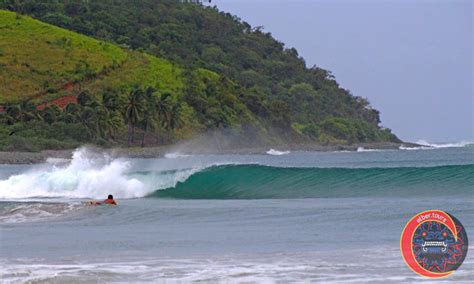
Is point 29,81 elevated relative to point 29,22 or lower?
lower

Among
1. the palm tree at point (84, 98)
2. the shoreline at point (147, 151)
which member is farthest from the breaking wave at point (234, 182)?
the palm tree at point (84, 98)

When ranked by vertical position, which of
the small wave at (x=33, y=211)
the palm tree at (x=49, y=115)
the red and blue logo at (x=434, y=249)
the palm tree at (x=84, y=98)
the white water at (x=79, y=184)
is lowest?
Result: the red and blue logo at (x=434, y=249)

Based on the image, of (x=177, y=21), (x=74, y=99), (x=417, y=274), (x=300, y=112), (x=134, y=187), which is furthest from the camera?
(x=177, y=21)

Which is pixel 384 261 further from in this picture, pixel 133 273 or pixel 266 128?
pixel 266 128

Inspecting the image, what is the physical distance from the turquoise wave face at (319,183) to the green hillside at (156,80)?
54184mm

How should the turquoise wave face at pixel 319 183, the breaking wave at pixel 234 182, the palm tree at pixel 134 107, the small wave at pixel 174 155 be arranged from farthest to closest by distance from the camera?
1. the palm tree at pixel 134 107
2. the small wave at pixel 174 155
3. the breaking wave at pixel 234 182
4. the turquoise wave face at pixel 319 183

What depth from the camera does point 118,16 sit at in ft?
505

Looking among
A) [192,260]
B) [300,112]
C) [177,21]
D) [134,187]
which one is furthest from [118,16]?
[192,260]

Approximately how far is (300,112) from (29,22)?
49034 mm

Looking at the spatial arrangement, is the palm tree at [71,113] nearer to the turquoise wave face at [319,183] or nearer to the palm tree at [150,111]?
the palm tree at [150,111]

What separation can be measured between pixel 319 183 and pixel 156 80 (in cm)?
7746

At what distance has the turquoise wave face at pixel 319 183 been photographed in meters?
33.8

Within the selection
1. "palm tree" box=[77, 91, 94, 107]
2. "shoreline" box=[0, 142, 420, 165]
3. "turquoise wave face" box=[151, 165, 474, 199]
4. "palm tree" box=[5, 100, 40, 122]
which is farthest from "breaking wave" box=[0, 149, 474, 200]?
"palm tree" box=[77, 91, 94, 107]

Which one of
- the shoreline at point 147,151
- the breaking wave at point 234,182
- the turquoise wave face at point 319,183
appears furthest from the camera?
the shoreline at point 147,151
